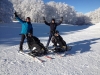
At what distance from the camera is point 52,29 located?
31.9ft

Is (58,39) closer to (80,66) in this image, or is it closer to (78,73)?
(80,66)

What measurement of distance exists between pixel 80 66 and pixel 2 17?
1122 inches

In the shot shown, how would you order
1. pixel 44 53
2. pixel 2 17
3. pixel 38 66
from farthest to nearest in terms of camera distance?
pixel 2 17 → pixel 44 53 → pixel 38 66

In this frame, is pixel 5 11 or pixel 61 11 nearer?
pixel 5 11

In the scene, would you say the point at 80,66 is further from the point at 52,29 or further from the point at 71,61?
the point at 52,29

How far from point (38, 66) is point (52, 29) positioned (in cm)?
367

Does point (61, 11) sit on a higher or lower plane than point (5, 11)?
higher

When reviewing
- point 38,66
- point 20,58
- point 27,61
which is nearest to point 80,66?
point 38,66

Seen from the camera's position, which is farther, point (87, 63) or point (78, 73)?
point (87, 63)

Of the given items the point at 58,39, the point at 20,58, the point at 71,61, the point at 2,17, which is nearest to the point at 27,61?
the point at 20,58

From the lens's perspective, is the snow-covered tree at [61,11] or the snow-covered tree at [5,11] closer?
the snow-covered tree at [5,11]

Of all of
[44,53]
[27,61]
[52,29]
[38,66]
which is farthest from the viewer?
[52,29]

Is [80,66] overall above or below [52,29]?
below

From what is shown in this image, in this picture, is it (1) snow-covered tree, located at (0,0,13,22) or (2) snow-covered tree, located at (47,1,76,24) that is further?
(2) snow-covered tree, located at (47,1,76,24)
